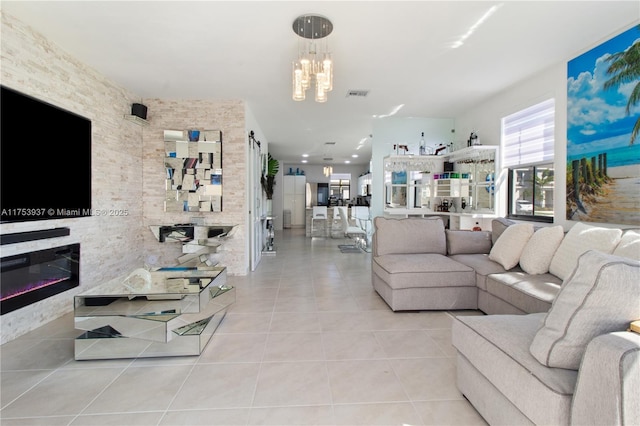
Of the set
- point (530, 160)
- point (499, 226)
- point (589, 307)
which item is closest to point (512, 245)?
point (499, 226)

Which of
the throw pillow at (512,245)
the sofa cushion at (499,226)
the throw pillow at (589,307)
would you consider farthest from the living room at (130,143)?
the throw pillow at (589,307)

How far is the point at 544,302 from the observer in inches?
88.4

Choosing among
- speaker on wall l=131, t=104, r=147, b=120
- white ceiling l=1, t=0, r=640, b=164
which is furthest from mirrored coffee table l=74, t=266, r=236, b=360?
A: speaker on wall l=131, t=104, r=147, b=120

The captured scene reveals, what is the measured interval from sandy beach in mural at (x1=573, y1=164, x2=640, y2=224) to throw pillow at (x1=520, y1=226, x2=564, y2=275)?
54cm

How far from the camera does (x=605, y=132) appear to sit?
288 centimetres

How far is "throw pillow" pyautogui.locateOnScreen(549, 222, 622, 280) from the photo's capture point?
228cm

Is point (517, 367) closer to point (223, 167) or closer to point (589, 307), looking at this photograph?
point (589, 307)

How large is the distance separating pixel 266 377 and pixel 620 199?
342 centimetres

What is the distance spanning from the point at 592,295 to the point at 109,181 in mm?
4569

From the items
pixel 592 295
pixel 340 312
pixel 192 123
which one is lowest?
pixel 340 312

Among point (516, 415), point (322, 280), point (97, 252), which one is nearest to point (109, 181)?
point (97, 252)

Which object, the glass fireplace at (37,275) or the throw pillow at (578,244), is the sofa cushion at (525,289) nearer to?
the throw pillow at (578,244)

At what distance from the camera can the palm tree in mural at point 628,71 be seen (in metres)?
2.62

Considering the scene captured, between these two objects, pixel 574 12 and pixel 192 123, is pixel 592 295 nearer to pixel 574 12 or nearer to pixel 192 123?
pixel 574 12
